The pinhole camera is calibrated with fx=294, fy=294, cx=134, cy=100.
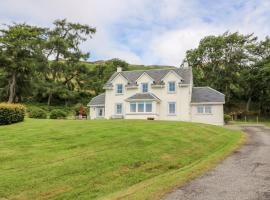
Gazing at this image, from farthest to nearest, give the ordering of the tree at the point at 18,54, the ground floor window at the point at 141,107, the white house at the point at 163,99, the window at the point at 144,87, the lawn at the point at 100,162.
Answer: the tree at the point at 18,54, the window at the point at 144,87, the ground floor window at the point at 141,107, the white house at the point at 163,99, the lawn at the point at 100,162

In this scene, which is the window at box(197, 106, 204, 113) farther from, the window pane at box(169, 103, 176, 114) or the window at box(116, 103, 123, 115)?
the window at box(116, 103, 123, 115)

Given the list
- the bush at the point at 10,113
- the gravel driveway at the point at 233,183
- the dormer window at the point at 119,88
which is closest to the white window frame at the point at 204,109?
the dormer window at the point at 119,88

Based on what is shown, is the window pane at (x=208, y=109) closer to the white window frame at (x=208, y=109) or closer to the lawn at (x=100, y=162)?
Result: the white window frame at (x=208, y=109)

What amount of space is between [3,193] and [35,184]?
102 centimetres

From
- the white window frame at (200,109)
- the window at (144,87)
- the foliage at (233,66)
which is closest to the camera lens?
the white window frame at (200,109)

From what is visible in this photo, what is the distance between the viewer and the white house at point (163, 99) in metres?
40.1

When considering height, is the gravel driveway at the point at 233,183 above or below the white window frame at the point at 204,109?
below

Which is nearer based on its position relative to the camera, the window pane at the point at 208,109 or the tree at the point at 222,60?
the window pane at the point at 208,109

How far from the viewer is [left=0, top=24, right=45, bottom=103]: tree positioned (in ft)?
180

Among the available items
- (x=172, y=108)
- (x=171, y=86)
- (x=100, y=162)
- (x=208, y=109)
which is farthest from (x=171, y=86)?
(x=100, y=162)

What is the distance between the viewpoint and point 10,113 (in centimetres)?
2591

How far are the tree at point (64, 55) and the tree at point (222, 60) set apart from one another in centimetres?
2634

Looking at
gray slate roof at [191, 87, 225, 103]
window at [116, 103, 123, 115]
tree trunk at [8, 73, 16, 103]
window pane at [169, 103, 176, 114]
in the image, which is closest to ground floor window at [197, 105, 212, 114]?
gray slate roof at [191, 87, 225, 103]

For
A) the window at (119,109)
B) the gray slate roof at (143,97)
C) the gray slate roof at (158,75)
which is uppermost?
the gray slate roof at (158,75)
